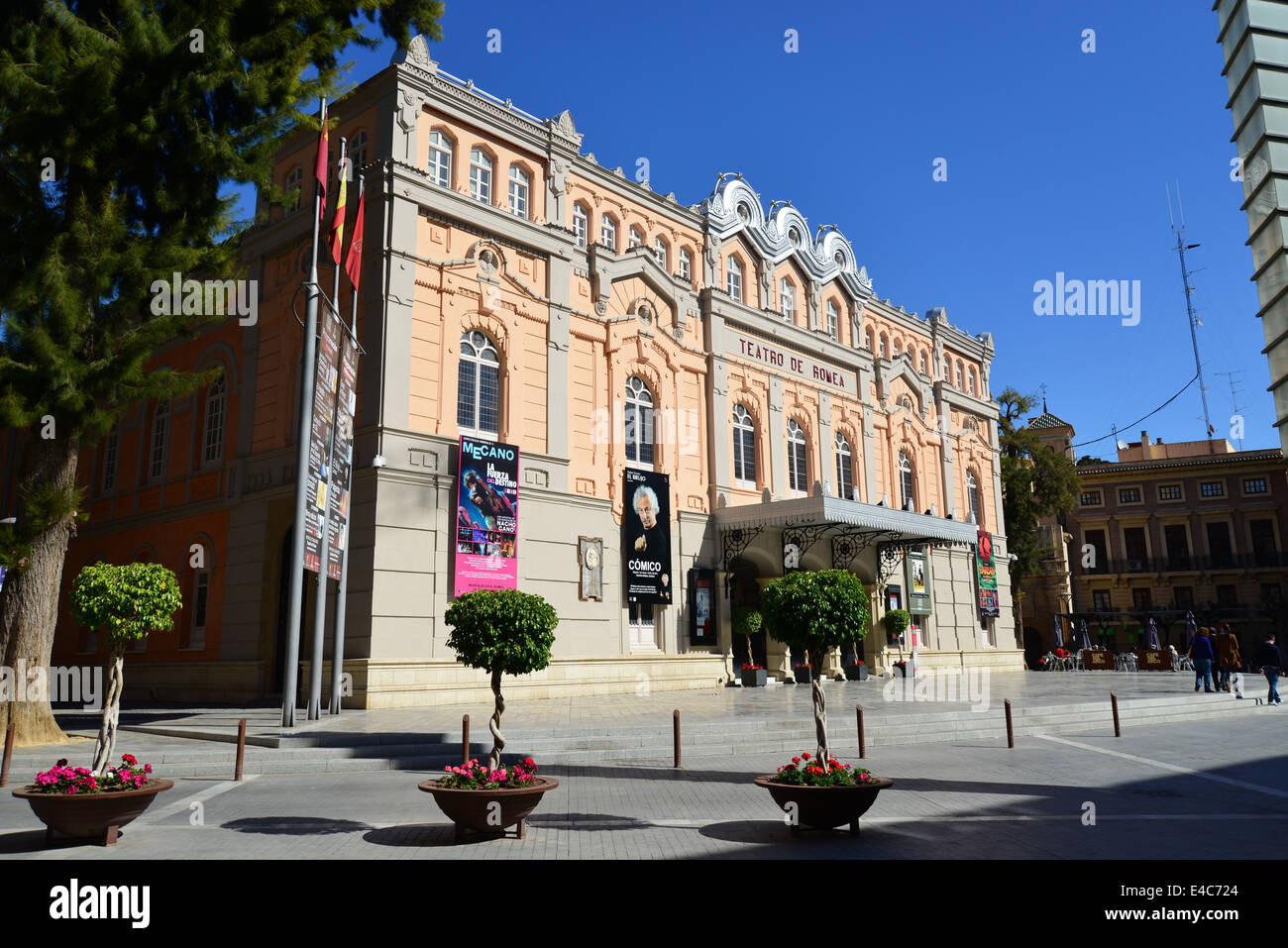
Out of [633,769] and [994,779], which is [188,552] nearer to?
[633,769]

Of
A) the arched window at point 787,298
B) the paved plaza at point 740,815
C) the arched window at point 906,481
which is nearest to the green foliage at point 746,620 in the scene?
the arched window at point 787,298

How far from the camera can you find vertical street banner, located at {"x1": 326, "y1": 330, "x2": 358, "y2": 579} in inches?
742

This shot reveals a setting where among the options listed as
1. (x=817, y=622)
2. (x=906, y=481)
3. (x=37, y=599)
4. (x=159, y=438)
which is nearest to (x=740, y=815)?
(x=817, y=622)

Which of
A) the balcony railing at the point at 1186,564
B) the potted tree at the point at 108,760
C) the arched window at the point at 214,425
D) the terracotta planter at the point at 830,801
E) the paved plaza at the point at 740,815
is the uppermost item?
the arched window at the point at 214,425

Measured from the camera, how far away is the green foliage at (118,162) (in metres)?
15.3

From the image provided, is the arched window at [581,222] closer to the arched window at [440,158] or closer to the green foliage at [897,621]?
the arched window at [440,158]

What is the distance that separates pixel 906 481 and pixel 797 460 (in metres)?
8.74

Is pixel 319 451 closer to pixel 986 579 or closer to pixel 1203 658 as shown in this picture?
pixel 1203 658

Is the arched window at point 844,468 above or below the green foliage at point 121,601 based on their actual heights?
above

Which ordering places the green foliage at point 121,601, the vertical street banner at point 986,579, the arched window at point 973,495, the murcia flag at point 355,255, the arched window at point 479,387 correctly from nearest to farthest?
the green foliage at point 121,601 < the murcia flag at point 355,255 < the arched window at point 479,387 < the vertical street banner at point 986,579 < the arched window at point 973,495

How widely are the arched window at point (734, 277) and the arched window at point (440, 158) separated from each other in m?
12.2

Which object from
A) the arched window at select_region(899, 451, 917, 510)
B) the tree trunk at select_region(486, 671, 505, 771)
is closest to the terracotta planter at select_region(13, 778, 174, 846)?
the tree trunk at select_region(486, 671, 505, 771)

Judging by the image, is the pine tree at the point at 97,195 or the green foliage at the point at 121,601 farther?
the pine tree at the point at 97,195
